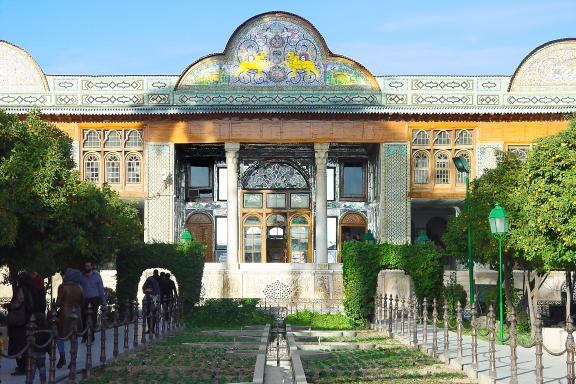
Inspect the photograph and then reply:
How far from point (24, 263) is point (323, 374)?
30.0 feet

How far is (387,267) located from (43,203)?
32.2ft

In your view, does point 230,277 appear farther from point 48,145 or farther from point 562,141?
point 562,141

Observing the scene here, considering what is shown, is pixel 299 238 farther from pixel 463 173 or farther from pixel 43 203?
pixel 43 203

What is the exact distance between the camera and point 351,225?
39781 millimetres

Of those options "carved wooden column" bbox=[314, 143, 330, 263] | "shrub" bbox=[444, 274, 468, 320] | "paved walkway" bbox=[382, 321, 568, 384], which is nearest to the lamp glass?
"paved walkway" bbox=[382, 321, 568, 384]

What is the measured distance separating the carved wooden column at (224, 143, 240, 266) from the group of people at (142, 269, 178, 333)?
11.1 meters

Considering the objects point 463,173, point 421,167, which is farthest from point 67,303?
point 463,173

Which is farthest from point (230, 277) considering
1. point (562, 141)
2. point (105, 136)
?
point (562, 141)

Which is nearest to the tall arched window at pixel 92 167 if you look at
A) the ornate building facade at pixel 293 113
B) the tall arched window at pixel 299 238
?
the ornate building facade at pixel 293 113

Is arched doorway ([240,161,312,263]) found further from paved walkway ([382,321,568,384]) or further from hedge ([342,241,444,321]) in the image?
paved walkway ([382,321,568,384])

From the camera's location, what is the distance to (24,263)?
19.5 metres

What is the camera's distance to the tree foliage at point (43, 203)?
18.8m

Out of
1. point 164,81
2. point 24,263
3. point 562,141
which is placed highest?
point 164,81

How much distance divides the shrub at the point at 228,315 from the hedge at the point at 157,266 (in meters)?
0.87
